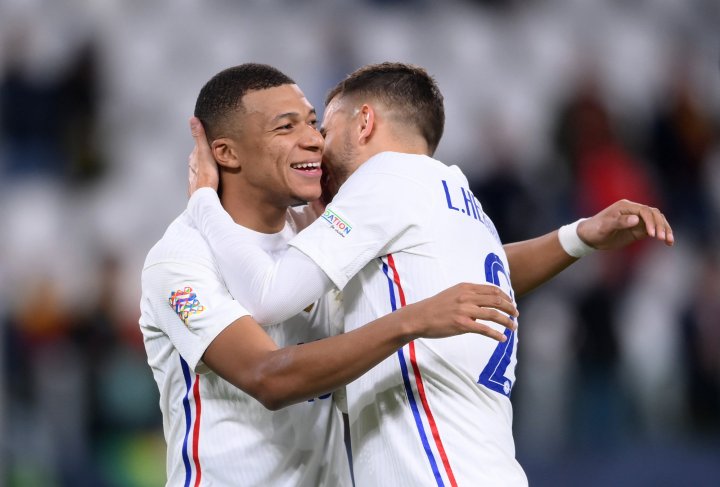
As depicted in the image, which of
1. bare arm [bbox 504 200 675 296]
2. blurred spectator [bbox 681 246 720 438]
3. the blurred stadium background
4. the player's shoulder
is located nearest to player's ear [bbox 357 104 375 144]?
the player's shoulder

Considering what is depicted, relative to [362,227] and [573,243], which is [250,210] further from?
[573,243]

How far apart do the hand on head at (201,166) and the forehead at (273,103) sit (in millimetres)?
185

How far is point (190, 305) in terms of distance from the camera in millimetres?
2701

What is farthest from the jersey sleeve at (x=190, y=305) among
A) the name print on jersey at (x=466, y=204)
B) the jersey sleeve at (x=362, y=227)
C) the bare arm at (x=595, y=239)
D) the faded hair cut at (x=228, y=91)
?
the bare arm at (x=595, y=239)

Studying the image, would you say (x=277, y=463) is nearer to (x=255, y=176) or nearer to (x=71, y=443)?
(x=255, y=176)

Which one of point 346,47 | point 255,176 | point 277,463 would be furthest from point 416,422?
point 346,47

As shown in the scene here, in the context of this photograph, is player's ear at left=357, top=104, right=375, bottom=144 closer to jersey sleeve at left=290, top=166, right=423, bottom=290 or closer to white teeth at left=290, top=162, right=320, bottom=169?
white teeth at left=290, top=162, right=320, bottom=169

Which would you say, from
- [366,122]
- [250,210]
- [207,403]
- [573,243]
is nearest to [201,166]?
[250,210]

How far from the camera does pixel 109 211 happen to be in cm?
588

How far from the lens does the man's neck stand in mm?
3119

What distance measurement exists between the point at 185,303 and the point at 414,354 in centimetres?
66

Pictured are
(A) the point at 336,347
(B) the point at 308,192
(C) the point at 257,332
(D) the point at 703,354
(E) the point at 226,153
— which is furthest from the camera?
(D) the point at 703,354

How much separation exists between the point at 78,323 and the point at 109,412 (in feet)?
1.88

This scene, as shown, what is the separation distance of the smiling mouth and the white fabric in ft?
0.98
